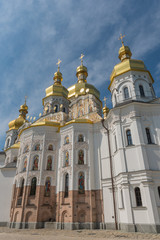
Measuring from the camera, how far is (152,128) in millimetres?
15391

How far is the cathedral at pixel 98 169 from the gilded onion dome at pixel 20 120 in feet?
47.5

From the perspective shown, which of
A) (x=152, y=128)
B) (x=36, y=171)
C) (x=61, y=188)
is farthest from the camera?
(x=36, y=171)

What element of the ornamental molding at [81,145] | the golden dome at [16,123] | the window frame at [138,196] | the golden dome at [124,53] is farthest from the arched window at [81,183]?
the golden dome at [16,123]

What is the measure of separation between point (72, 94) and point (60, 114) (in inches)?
364

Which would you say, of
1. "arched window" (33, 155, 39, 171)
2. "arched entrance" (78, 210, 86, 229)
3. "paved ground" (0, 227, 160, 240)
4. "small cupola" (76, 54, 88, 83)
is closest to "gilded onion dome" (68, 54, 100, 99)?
"small cupola" (76, 54, 88, 83)

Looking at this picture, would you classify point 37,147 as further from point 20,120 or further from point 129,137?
point 20,120

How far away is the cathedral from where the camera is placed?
1341 cm

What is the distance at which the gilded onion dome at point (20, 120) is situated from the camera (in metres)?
35.7

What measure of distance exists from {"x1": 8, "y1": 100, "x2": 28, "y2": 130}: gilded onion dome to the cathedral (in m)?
14.5

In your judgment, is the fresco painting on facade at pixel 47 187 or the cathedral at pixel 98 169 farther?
the fresco painting on facade at pixel 47 187

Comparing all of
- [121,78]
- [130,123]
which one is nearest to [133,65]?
[121,78]

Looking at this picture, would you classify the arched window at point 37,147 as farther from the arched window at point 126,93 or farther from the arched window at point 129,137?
the arched window at point 126,93

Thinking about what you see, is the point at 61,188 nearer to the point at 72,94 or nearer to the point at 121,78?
the point at 121,78

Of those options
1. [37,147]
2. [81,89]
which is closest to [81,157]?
[37,147]
